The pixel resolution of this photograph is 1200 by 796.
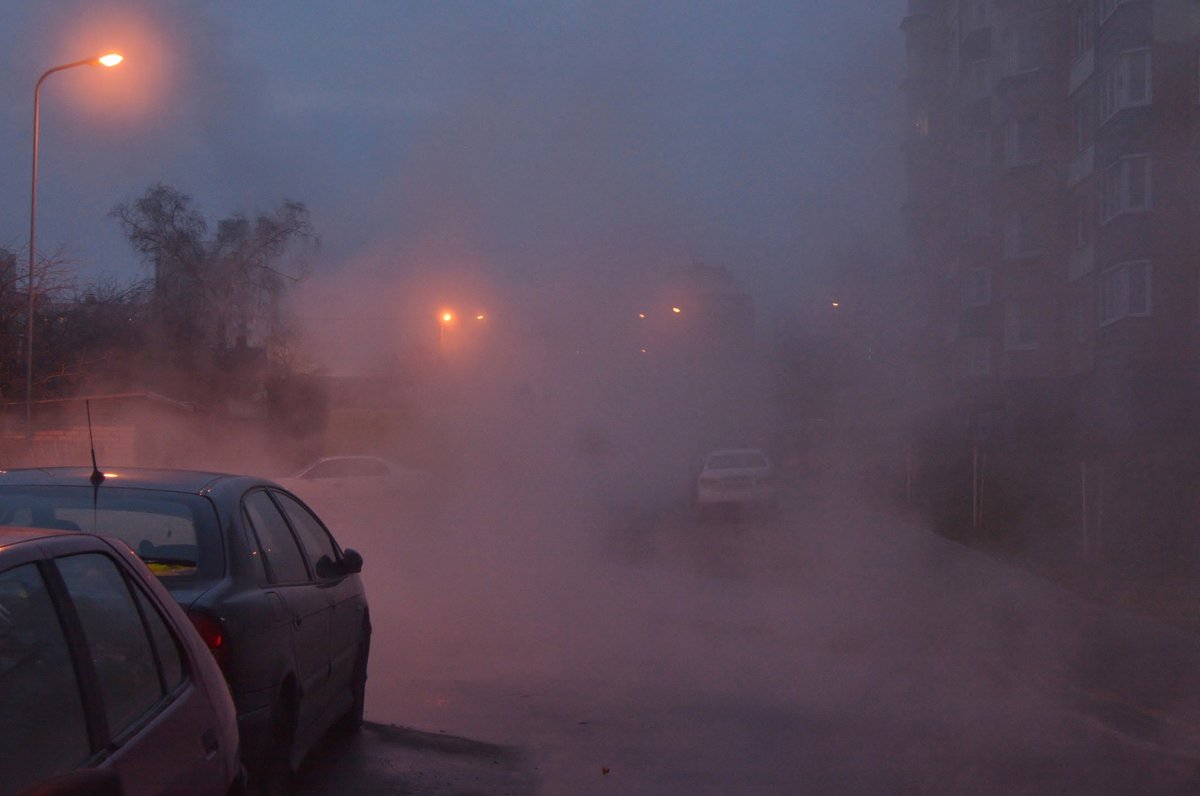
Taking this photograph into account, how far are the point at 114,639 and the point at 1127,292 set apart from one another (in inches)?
412

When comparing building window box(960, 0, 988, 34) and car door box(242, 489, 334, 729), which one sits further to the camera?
building window box(960, 0, 988, 34)

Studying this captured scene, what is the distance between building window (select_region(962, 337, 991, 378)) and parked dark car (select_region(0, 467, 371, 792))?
6740mm

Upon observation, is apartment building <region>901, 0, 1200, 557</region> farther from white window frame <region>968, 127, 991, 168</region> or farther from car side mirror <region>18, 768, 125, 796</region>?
car side mirror <region>18, 768, 125, 796</region>

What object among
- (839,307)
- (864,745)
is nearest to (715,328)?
(839,307)

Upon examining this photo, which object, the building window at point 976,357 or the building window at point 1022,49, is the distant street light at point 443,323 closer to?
the building window at point 976,357

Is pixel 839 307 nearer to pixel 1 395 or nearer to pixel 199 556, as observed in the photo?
pixel 199 556

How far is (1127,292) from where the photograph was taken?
36.2 ft

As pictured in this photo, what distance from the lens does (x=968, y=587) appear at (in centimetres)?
1088

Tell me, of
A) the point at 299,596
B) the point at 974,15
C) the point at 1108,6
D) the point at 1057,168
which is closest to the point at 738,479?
the point at 1057,168

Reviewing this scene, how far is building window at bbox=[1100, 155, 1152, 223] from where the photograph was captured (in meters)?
7.61

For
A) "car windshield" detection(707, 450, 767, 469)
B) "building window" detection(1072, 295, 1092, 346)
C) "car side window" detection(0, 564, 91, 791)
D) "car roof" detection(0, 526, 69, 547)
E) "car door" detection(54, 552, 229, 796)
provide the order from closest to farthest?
"car side window" detection(0, 564, 91, 791) < "car roof" detection(0, 526, 69, 547) < "car door" detection(54, 552, 229, 796) < "building window" detection(1072, 295, 1092, 346) < "car windshield" detection(707, 450, 767, 469)

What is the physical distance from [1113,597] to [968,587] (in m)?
1.41

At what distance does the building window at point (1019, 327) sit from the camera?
1016 cm

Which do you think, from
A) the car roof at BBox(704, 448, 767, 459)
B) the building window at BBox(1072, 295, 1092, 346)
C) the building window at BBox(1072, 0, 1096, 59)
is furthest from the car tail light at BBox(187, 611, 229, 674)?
the car roof at BBox(704, 448, 767, 459)
